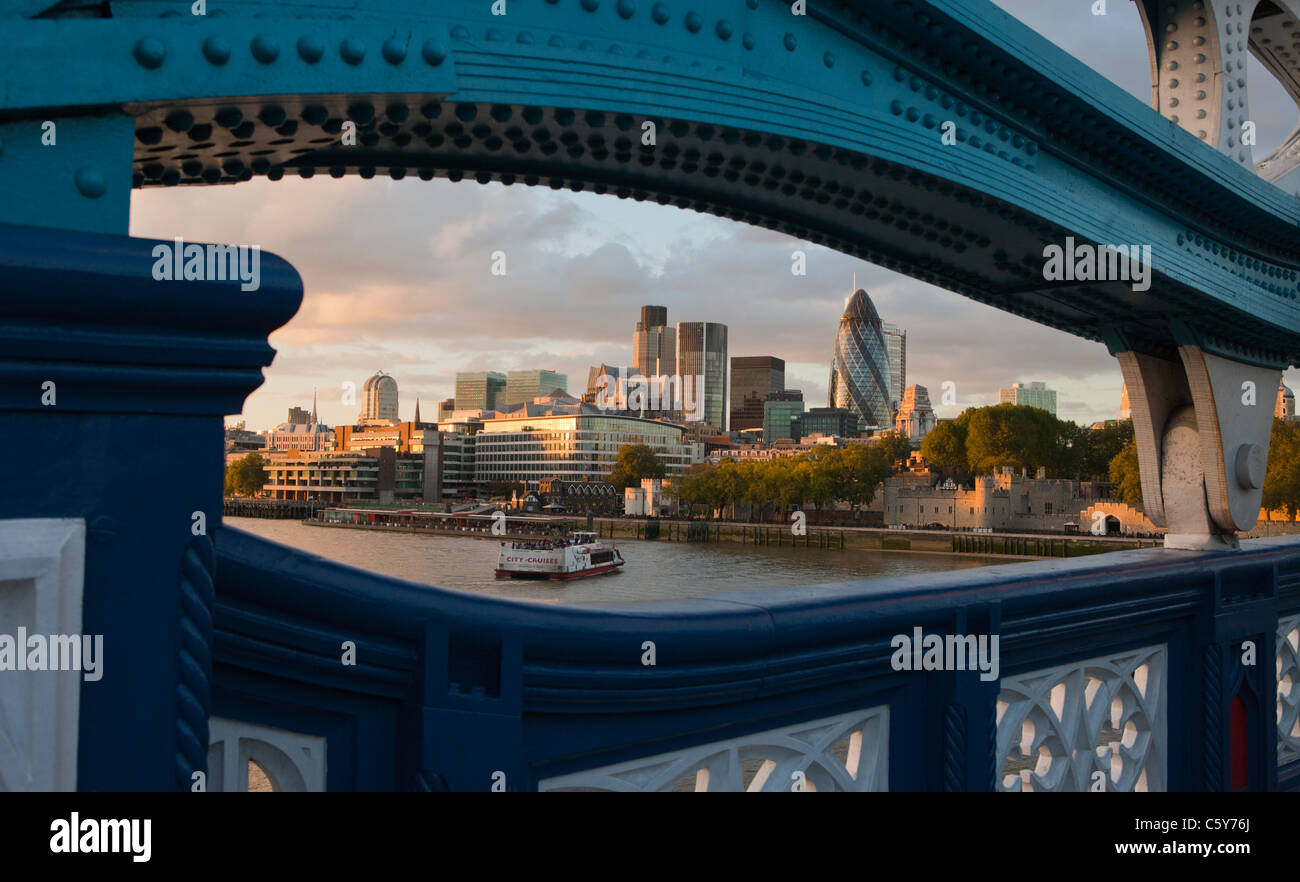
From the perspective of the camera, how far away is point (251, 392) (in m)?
1.63

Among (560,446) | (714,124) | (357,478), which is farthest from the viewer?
(560,446)

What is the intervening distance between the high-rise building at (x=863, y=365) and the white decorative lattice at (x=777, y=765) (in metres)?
178

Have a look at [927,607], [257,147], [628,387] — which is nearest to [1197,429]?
[927,607]

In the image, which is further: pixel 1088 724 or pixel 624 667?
pixel 1088 724

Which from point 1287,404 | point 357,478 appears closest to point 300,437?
point 357,478

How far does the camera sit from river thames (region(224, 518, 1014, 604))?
40250mm

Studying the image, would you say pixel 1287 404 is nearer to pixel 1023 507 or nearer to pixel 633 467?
pixel 1023 507

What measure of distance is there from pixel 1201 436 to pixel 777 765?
15.1 feet

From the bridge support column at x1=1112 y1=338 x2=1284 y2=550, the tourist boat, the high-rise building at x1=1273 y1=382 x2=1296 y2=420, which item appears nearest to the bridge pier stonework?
the bridge support column at x1=1112 y1=338 x2=1284 y2=550

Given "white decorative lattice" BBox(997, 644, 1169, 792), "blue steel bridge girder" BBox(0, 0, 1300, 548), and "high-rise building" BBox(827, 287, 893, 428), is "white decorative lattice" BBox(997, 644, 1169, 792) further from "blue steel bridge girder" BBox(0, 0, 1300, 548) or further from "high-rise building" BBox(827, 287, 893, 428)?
"high-rise building" BBox(827, 287, 893, 428)

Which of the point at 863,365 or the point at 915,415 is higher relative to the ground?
the point at 863,365

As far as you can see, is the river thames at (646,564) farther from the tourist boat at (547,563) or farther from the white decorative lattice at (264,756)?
the white decorative lattice at (264,756)

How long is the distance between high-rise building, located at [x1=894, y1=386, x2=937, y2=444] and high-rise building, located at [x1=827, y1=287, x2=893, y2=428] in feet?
55.3

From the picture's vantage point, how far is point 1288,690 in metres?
5.67
